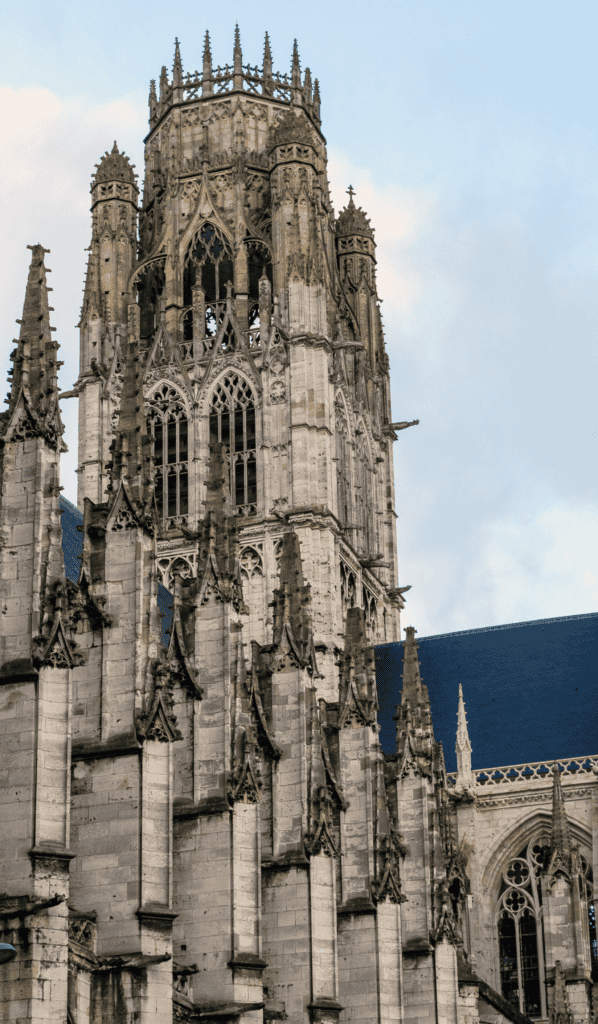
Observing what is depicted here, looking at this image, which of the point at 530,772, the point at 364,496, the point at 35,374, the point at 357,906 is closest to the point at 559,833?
the point at 530,772

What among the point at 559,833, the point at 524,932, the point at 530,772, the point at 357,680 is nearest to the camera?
the point at 357,680

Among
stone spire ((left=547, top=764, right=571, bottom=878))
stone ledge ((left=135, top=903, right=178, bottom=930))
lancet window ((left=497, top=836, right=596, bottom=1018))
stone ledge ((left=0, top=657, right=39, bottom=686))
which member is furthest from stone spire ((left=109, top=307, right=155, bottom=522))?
lancet window ((left=497, top=836, right=596, bottom=1018))

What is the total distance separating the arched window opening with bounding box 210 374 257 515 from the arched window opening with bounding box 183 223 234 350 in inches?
93.1

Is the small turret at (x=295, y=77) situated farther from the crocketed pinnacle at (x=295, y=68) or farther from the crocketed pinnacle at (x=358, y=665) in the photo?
the crocketed pinnacle at (x=358, y=665)

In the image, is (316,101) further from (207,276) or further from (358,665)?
(358,665)

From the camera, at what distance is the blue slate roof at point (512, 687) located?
54.8 meters

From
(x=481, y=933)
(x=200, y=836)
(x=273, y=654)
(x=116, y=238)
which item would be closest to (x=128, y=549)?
(x=200, y=836)

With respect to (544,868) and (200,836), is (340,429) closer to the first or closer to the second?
(544,868)

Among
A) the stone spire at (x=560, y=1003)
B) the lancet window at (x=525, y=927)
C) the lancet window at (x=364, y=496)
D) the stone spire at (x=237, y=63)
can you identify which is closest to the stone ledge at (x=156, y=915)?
the stone spire at (x=560, y=1003)

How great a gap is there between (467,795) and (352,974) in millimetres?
17786

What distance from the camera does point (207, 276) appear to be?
63250mm

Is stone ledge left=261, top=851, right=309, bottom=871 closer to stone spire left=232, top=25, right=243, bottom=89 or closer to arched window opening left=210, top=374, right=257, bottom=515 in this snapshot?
arched window opening left=210, top=374, right=257, bottom=515

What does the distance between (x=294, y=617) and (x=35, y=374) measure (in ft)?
34.8

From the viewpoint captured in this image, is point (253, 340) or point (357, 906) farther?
point (253, 340)
